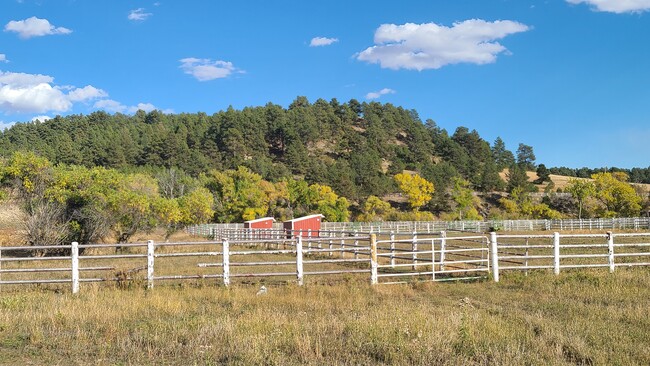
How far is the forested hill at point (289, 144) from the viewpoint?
10675cm

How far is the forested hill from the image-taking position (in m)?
107

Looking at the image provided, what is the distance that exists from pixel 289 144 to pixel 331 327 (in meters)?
128

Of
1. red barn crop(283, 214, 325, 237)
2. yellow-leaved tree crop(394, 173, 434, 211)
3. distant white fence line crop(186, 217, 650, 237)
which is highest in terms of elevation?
yellow-leaved tree crop(394, 173, 434, 211)

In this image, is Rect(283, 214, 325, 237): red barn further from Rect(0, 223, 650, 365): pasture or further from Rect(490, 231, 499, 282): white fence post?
Rect(0, 223, 650, 365): pasture

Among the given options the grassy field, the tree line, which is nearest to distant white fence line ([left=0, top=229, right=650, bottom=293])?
the grassy field

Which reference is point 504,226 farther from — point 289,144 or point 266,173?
point 289,144

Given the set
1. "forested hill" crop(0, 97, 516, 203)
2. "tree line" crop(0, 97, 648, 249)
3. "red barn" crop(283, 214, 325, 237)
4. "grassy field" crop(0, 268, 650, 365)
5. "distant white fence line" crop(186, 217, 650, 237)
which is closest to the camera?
"grassy field" crop(0, 268, 650, 365)

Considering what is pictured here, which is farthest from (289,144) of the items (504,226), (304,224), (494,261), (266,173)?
(494,261)

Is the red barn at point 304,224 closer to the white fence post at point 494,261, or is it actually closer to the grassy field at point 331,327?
the white fence post at point 494,261

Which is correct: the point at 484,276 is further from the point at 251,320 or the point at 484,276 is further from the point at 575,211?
the point at 575,211

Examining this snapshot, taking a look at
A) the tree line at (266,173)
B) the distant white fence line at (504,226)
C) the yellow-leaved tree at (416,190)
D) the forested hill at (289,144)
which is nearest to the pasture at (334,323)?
the tree line at (266,173)

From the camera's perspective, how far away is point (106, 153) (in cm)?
10331

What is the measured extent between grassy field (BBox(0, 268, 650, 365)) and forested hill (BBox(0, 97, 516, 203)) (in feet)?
291

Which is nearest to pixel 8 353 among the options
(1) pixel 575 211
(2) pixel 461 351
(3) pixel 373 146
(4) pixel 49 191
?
(2) pixel 461 351
